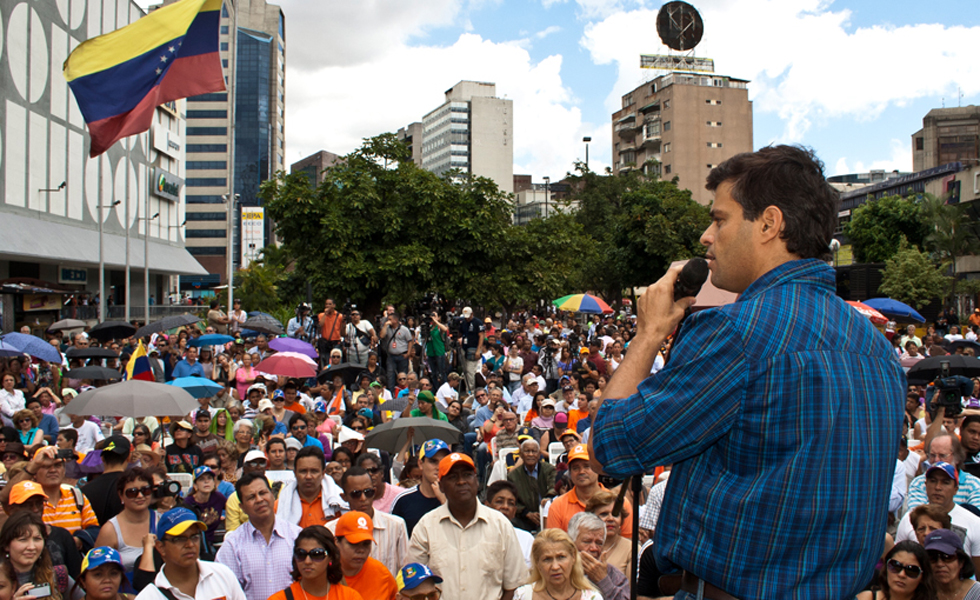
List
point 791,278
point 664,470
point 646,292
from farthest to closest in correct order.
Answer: point 664,470
point 646,292
point 791,278

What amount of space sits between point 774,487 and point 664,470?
5835 mm

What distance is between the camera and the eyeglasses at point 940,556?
15.4 feet

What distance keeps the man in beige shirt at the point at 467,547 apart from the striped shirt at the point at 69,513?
9.54 feet

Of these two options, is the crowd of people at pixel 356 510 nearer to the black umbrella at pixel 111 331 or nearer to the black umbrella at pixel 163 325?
the black umbrella at pixel 163 325

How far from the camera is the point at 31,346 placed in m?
12.9

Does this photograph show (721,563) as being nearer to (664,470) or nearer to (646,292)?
(646,292)

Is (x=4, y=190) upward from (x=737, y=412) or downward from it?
upward

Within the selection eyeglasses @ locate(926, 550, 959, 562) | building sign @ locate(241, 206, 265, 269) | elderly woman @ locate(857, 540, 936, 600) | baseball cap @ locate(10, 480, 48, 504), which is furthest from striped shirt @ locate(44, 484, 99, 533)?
building sign @ locate(241, 206, 265, 269)

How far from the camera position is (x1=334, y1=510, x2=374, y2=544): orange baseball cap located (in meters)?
4.84

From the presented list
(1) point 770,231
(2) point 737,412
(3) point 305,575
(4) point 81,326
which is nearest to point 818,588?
(2) point 737,412

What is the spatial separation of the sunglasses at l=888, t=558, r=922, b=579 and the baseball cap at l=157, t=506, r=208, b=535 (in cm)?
412

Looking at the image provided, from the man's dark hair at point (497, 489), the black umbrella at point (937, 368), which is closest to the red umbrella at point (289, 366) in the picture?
the man's dark hair at point (497, 489)

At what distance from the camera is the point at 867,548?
151cm

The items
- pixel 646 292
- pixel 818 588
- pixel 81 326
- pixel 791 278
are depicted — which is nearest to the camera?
pixel 818 588
